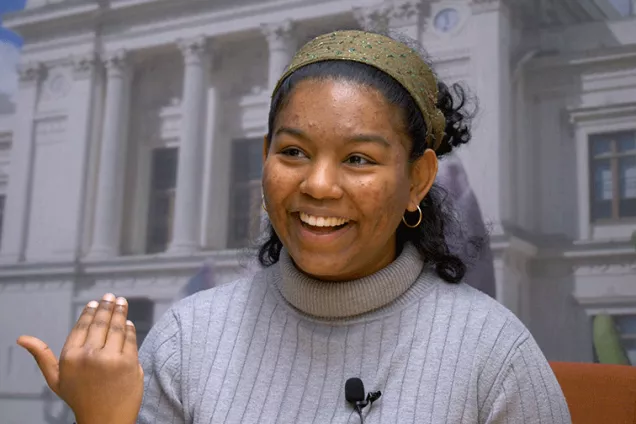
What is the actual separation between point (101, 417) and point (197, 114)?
2.53 metres

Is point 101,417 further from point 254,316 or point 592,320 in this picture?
point 592,320

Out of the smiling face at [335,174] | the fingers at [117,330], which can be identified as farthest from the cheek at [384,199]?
the fingers at [117,330]

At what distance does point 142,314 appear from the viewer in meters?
3.30

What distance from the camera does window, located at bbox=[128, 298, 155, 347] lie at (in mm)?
3271

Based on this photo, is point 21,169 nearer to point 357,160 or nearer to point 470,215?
point 470,215

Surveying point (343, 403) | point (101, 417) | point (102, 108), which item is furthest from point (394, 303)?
point (102, 108)

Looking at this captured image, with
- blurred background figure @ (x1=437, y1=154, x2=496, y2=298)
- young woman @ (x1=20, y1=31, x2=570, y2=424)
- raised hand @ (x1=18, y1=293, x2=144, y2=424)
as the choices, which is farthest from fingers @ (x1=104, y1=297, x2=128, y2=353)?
blurred background figure @ (x1=437, y1=154, x2=496, y2=298)

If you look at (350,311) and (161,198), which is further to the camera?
(161,198)

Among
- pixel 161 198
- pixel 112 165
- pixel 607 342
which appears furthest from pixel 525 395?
pixel 112 165

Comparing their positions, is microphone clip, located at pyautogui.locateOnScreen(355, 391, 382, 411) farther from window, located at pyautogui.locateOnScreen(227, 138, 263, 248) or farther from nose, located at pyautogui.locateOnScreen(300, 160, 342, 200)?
window, located at pyautogui.locateOnScreen(227, 138, 263, 248)

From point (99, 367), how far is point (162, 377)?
0.87 ft

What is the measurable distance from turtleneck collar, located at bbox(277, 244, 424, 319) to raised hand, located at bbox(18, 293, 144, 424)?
0.34m

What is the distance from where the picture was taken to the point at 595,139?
2730 mm

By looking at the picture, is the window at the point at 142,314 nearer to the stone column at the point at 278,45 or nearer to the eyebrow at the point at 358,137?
the stone column at the point at 278,45
